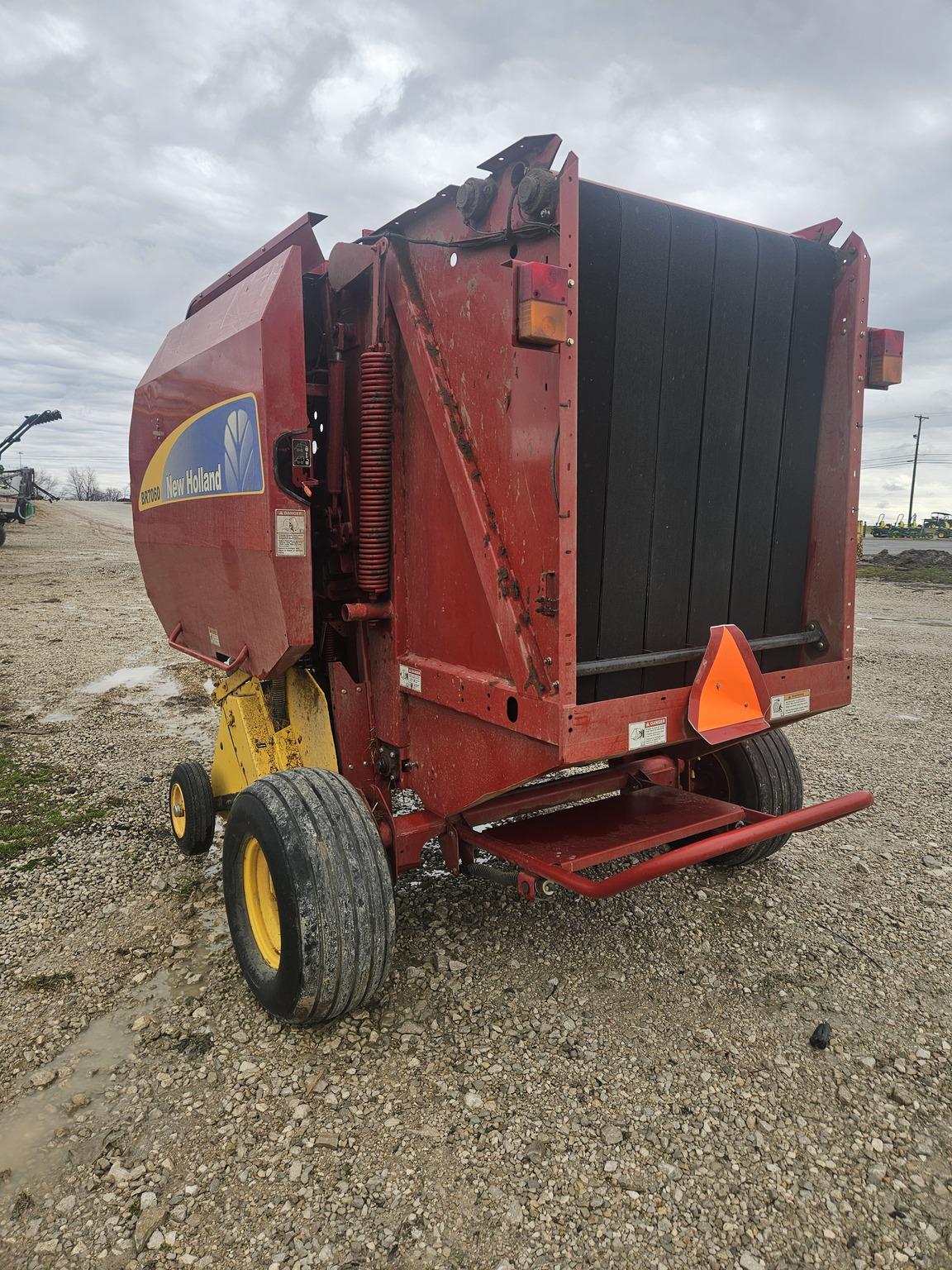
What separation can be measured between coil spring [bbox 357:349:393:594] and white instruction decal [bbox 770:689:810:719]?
160 cm

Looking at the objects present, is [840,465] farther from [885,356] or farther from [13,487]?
[13,487]

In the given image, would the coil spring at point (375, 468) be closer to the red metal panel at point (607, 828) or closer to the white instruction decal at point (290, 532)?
the white instruction decal at point (290, 532)

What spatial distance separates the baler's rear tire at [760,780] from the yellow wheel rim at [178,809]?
8.84 feet

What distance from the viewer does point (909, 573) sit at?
21.2m

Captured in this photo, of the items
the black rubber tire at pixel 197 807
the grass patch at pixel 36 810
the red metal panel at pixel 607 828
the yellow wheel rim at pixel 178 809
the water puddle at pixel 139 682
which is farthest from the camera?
the water puddle at pixel 139 682

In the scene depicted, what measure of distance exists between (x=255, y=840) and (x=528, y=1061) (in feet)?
4.12

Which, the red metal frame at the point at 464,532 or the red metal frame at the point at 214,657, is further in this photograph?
the red metal frame at the point at 214,657

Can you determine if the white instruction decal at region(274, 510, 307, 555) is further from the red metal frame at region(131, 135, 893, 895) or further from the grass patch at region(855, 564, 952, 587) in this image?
the grass patch at region(855, 564, 952, 587)

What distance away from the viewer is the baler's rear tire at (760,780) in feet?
13.1

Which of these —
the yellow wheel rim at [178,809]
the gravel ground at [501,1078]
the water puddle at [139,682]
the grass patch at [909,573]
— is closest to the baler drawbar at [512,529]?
the gravel ground at [501,1078]

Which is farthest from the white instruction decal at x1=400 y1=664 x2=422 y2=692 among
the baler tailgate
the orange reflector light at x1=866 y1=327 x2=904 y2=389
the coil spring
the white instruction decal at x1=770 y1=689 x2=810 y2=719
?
the orange reflector light at x1=866 y1=327 x2=904 y2=389

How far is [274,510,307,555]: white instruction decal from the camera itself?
312cm

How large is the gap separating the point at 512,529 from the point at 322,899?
1.37 m

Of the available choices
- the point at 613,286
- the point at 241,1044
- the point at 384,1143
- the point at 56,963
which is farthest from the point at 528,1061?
the point at 613,286
